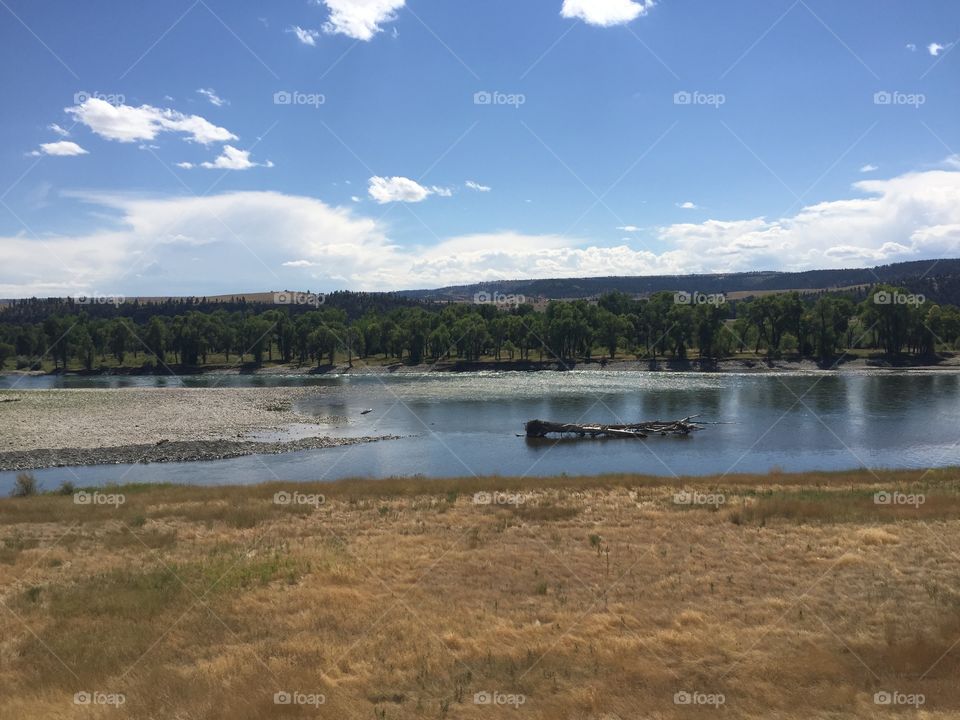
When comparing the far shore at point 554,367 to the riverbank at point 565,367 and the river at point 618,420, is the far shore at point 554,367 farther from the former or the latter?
the river at point 618,420

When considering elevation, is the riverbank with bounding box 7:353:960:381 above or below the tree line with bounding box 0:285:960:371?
below

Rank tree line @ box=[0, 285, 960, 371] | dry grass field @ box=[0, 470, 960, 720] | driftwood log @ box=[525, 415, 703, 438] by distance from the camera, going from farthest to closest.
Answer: tree line @ box=[0, 285, 960, 371] → driftwood log @ box=[525, 415, 703, 438] → dry grass field @ box=[0, 470, 960, 720]

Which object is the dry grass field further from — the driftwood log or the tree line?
the tree line

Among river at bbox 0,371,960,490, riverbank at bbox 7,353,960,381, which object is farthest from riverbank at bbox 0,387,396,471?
riverbank at bbox 7,353,960,381

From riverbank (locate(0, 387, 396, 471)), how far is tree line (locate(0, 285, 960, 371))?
5164 centimetres

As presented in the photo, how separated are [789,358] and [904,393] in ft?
150

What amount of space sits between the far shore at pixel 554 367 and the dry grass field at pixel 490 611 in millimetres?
95445

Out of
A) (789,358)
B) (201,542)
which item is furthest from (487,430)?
(789,358)

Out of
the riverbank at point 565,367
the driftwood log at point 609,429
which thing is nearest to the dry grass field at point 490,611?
the driftwood log at point 609,429

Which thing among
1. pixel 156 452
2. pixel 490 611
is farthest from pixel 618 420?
pixel 490 611

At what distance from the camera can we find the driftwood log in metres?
57.2

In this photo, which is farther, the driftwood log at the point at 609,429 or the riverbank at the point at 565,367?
the riverbank at the point at 565,367

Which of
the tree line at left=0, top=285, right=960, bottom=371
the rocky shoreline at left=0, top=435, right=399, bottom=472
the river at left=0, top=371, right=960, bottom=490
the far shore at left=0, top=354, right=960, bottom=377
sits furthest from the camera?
the tree line at left=0, top=285, right=960, bottom=371

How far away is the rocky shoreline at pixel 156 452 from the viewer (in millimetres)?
48625
